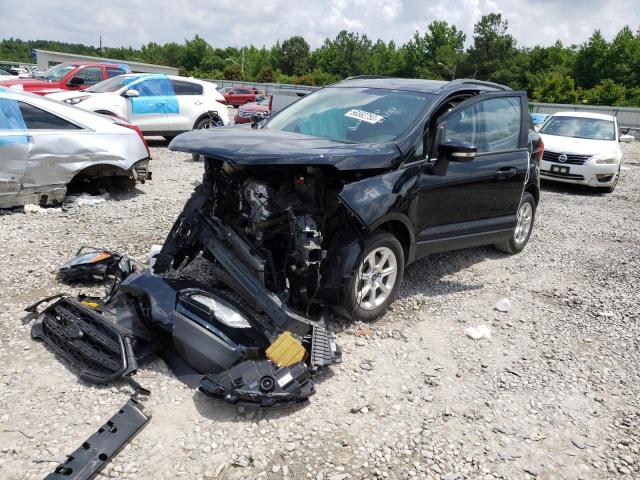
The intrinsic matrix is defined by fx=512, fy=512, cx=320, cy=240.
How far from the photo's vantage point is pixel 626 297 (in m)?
5.18

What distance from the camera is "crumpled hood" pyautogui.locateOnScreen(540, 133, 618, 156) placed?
422 inches

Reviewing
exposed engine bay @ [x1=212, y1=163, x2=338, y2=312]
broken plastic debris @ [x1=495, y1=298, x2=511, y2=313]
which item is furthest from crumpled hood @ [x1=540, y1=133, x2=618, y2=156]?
exposed engine bay @ [x1=212, y1=163, x2=338, y2=312]

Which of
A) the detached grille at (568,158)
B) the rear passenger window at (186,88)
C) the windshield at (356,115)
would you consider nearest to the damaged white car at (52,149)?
the windshield at (356,115)

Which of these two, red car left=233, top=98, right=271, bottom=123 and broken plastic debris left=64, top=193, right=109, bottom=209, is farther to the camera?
red car left=233, top=98, right=271, bottom=123

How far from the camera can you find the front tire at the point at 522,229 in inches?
239

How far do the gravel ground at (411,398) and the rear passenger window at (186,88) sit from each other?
7.46m

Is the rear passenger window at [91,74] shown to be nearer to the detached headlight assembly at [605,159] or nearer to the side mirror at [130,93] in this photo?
the side mirror at [130,93]

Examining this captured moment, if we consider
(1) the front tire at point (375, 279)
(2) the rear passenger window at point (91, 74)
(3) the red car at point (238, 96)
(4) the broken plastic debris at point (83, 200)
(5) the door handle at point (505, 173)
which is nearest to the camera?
(1) the front tire at point (375, 279)

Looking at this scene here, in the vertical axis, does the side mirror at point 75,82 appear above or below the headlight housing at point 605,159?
above

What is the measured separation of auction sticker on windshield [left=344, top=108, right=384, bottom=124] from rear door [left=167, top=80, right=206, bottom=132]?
→ 828cm

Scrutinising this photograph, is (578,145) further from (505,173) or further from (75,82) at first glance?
(75,82)

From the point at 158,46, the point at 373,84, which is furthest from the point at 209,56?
the point at 373,84

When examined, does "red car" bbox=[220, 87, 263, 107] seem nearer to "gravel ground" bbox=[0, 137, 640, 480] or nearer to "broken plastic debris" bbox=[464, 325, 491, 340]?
"gravel ground" bbox=[0, 137, 640, 480]

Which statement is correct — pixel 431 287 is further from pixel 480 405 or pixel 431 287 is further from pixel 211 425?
pixel 211 425
